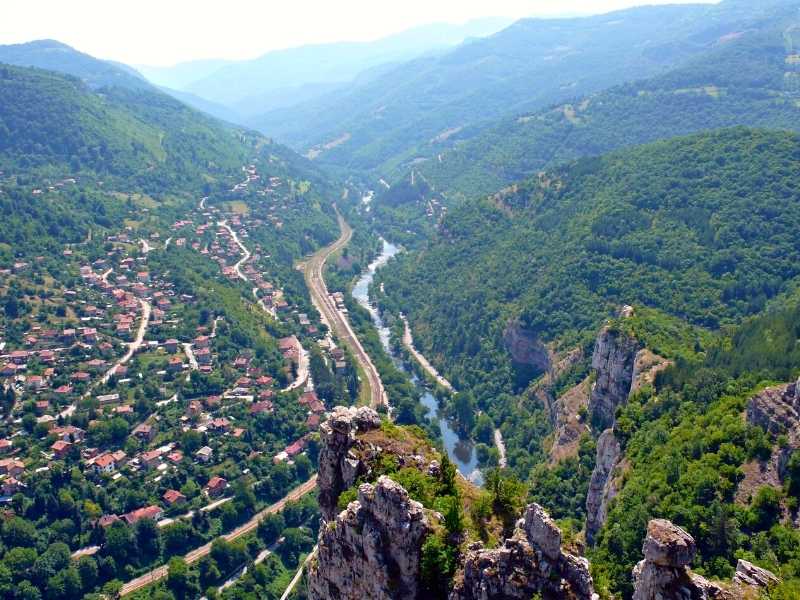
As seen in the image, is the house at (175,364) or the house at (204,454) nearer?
the house at (204,454)

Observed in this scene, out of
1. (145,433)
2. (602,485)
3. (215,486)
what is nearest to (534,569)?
(602,485)

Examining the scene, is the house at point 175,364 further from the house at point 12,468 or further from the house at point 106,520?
the house at point 106,520

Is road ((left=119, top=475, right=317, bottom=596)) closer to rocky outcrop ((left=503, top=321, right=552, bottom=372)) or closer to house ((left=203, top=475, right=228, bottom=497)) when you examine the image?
house ((left=203, top=475, right=228, bottom=497))

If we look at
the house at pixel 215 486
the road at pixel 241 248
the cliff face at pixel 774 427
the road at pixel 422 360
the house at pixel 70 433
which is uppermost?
the cliff face at pixel 774 427

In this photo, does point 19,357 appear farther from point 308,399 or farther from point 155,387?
point 308,399

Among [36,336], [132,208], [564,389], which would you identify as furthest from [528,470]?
[132,208]

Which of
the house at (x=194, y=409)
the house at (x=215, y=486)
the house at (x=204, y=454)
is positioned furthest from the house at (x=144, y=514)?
the house at (x=194, y=409)

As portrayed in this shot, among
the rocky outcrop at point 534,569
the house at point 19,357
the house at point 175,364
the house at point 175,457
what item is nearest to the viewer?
the rocky outcrop at point 534,569
